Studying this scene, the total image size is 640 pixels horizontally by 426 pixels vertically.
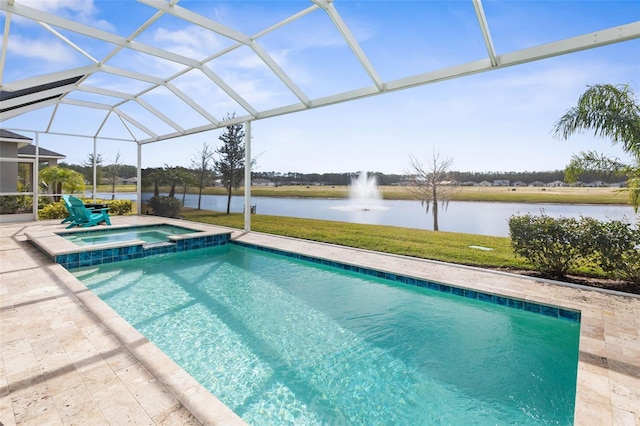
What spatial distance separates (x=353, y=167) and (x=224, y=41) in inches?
282

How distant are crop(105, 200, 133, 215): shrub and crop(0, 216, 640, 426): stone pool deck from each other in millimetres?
10444

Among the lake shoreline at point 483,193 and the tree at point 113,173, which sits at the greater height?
the tree at point 113,173

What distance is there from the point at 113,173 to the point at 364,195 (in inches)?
436

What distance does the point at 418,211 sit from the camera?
10.6 meters

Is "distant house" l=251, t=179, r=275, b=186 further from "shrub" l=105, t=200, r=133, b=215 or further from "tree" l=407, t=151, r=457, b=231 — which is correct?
"tree" l=407, t=151, r=457, b=231

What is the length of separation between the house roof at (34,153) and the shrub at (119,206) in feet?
8.28

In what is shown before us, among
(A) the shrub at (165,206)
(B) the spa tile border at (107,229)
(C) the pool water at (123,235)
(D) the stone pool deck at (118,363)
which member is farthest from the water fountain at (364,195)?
(A) the shrub at (165,206)

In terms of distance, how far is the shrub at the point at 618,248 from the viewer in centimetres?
491

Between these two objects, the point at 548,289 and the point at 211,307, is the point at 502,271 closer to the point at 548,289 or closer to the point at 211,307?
the point at 548,289

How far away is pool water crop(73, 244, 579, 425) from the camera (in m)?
2.79

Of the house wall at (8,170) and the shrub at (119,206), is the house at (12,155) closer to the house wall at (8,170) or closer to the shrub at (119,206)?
the house wall at (8,170)

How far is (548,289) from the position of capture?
16.8 feet

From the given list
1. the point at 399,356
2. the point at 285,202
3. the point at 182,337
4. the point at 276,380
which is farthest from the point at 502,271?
the point at 285,202

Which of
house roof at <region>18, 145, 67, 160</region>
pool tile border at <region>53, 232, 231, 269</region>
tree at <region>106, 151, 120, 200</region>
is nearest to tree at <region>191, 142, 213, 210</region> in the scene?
tree at <region>106, 151, 120, 200</region>
